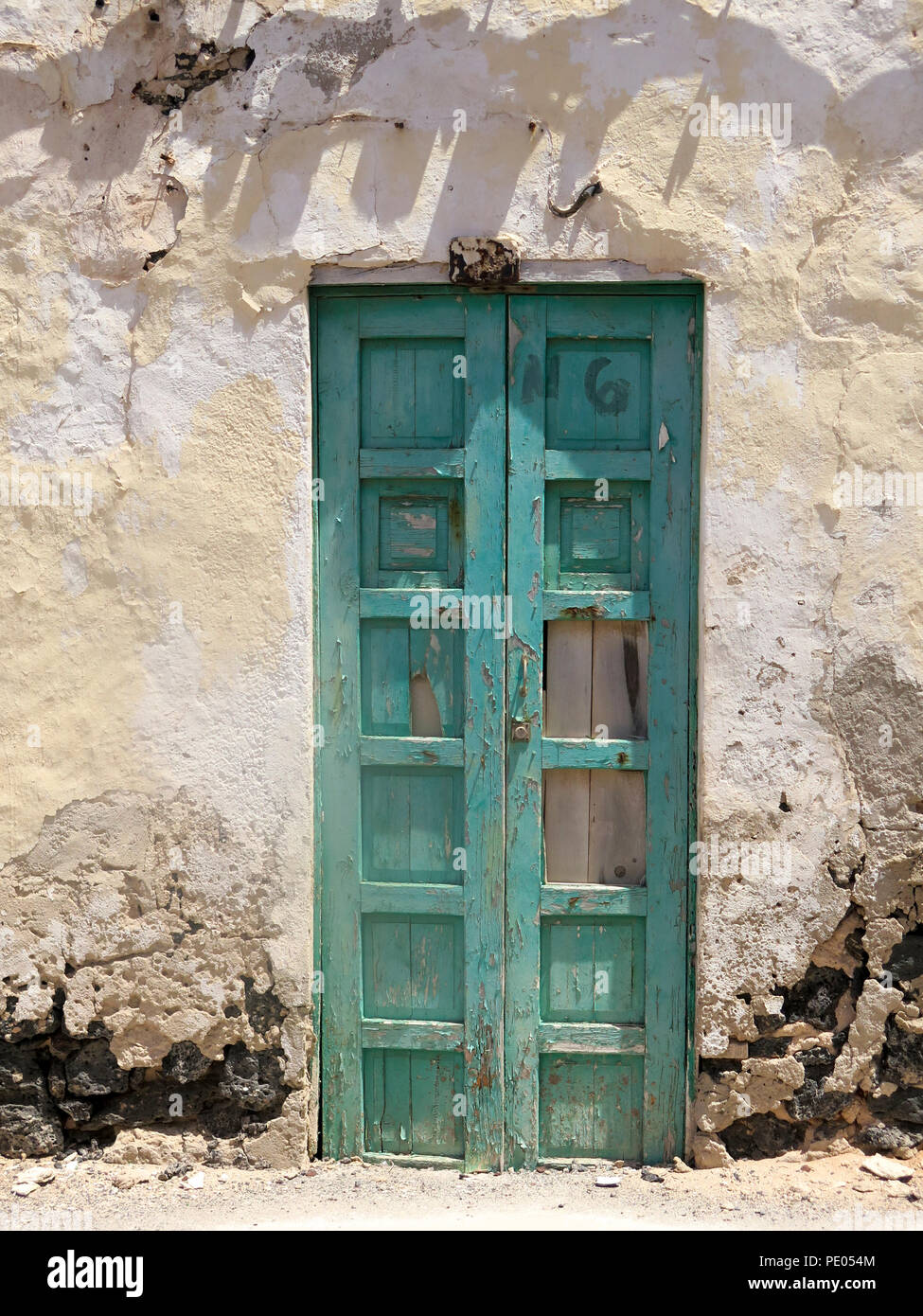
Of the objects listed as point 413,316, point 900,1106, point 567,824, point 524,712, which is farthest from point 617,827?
point 413,316

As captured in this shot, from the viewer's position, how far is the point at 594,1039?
125 inches

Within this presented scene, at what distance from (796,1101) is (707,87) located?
2.83 meters

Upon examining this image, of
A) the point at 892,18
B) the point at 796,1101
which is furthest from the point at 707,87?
the point at 796,1101

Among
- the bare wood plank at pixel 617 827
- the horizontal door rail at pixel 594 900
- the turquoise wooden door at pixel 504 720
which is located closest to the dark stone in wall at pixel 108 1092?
the turquoise wooden door at pixel 504 720

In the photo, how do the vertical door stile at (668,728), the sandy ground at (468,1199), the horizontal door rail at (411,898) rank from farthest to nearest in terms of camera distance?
the horizontal door rail at (411,898) → the vertical door stile at (668,728) → the sandy ground at (468,1199)

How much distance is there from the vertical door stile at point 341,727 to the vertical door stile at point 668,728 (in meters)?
0.85

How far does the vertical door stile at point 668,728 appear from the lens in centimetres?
308

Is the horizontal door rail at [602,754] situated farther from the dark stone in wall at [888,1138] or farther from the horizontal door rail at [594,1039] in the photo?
the dark stone in wall at [888,1138]

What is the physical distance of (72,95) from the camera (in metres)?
3.10

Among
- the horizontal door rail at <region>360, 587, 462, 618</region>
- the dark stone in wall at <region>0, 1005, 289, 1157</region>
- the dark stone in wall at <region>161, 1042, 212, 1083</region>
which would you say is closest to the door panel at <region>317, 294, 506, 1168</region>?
the horizontal door rail at <region>360, 587, 462, 618</region>

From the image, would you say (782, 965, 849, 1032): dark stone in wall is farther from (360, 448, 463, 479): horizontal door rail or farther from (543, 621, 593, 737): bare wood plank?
(360, 448, 463, 479): horizontal door rail

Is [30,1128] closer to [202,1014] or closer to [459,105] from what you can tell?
[202,1014]

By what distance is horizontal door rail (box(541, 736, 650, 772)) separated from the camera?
10.3 feet

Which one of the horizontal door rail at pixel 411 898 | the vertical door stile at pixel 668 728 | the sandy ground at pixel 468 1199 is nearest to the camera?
the sandy ground at pixel 468 1199
